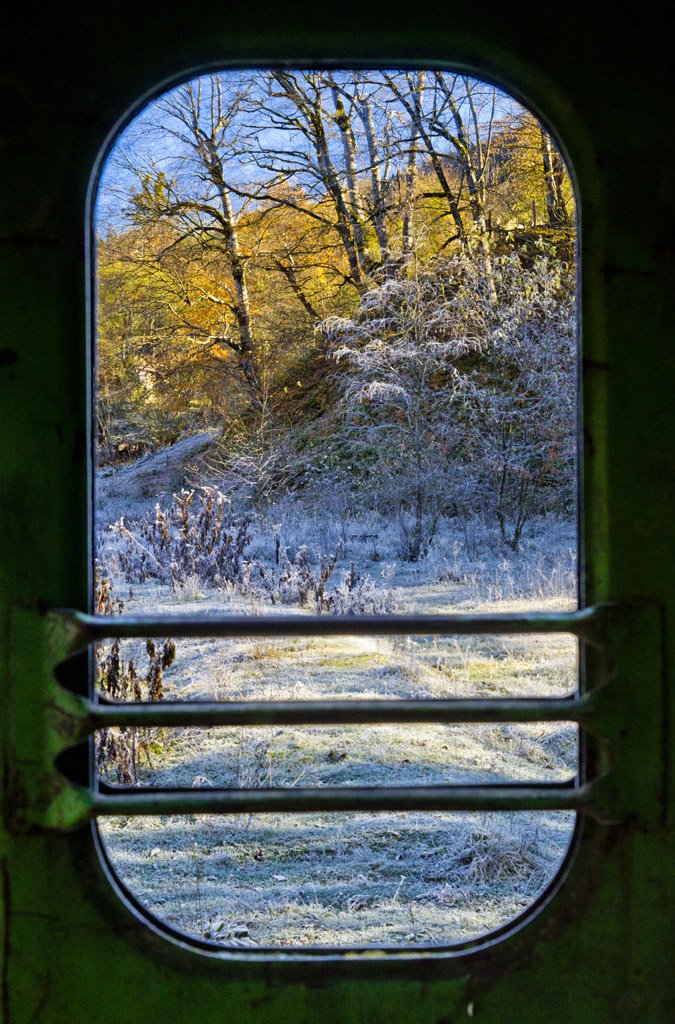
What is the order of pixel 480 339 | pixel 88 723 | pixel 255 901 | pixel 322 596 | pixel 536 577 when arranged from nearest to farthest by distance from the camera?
1. pixel 88 723
2. pixel 255 901
3. pixel 322 596
4. pixel 536 577
5. pixel 480 339

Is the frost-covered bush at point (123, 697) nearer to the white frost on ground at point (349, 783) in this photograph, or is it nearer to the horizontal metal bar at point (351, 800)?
the white frost on ground at point (349, 783)

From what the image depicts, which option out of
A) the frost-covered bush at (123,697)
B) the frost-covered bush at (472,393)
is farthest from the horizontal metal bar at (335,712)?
the frost-covered bush at (472,393)

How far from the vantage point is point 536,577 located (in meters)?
6.32

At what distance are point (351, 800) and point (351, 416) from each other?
27.0 feet

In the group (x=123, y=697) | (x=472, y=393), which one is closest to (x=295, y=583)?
(x=123, y=697)

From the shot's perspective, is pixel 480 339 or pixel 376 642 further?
pixel 480 339

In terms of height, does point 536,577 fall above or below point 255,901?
above

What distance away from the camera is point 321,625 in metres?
0.93

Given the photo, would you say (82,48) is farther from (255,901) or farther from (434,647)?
(434,647)

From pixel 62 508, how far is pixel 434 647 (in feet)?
13.6

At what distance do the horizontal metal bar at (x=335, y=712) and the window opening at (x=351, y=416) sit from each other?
2.84m

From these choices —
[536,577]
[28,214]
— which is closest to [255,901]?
[28,214]

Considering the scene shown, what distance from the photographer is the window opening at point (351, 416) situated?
14.9 feet

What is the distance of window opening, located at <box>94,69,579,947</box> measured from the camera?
14.9ft
